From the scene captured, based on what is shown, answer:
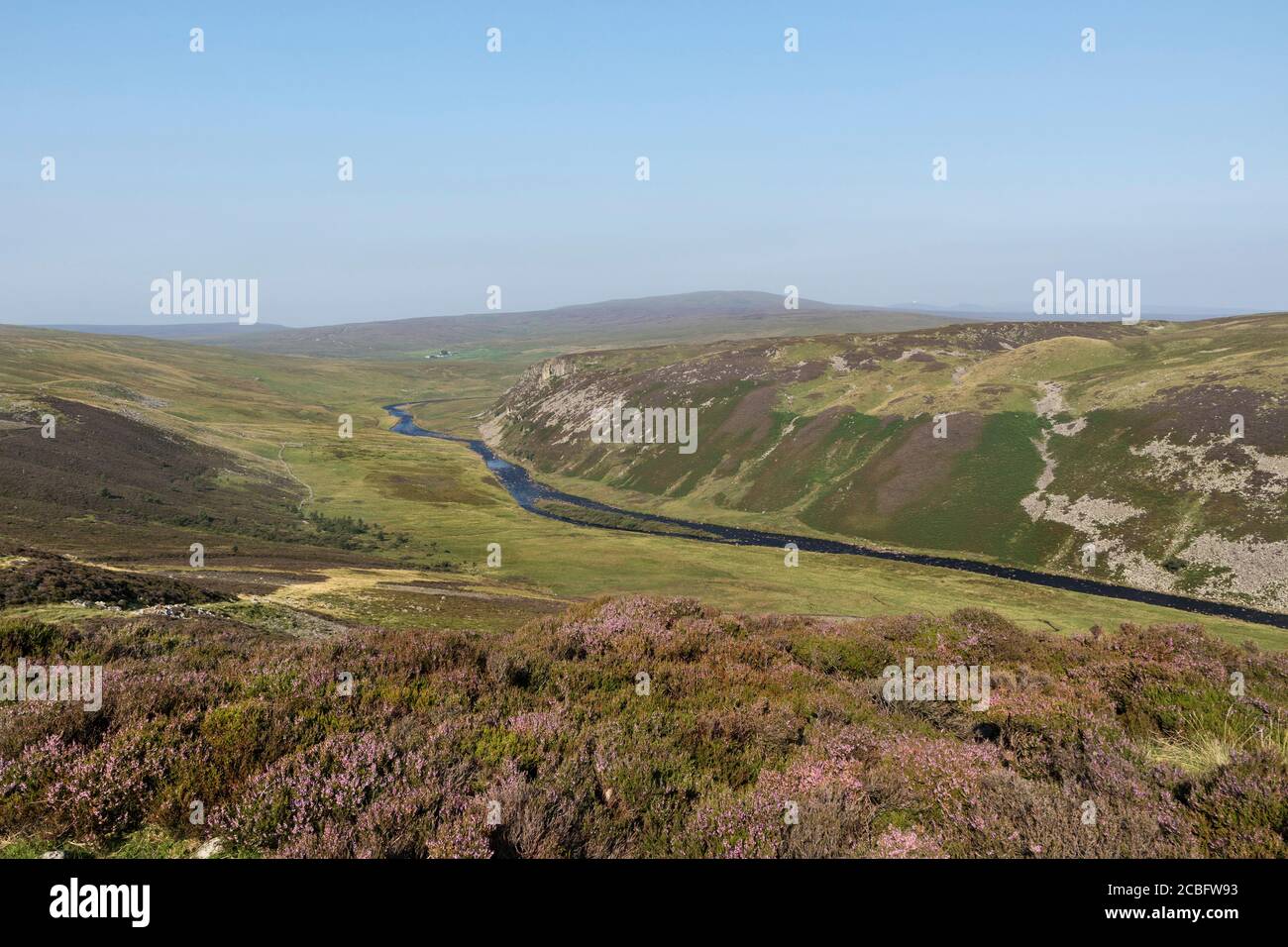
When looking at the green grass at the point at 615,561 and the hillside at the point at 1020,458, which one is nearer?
the green grass at the point at 615,561

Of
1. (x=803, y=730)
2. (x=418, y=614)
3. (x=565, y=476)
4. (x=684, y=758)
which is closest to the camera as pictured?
(x=684, y=758)

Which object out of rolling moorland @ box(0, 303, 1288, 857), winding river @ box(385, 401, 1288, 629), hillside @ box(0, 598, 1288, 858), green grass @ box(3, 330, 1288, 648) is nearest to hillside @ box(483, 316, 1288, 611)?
winding river @ box(385, 401, 1288, 629)

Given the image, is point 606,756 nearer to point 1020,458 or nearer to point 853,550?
point 853,550

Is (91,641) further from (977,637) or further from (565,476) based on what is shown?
(565,476)

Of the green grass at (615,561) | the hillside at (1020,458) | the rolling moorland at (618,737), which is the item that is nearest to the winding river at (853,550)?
the hillside at (1020,458)

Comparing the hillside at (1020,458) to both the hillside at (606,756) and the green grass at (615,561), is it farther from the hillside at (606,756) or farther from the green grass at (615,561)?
the hillside at (606,756)
